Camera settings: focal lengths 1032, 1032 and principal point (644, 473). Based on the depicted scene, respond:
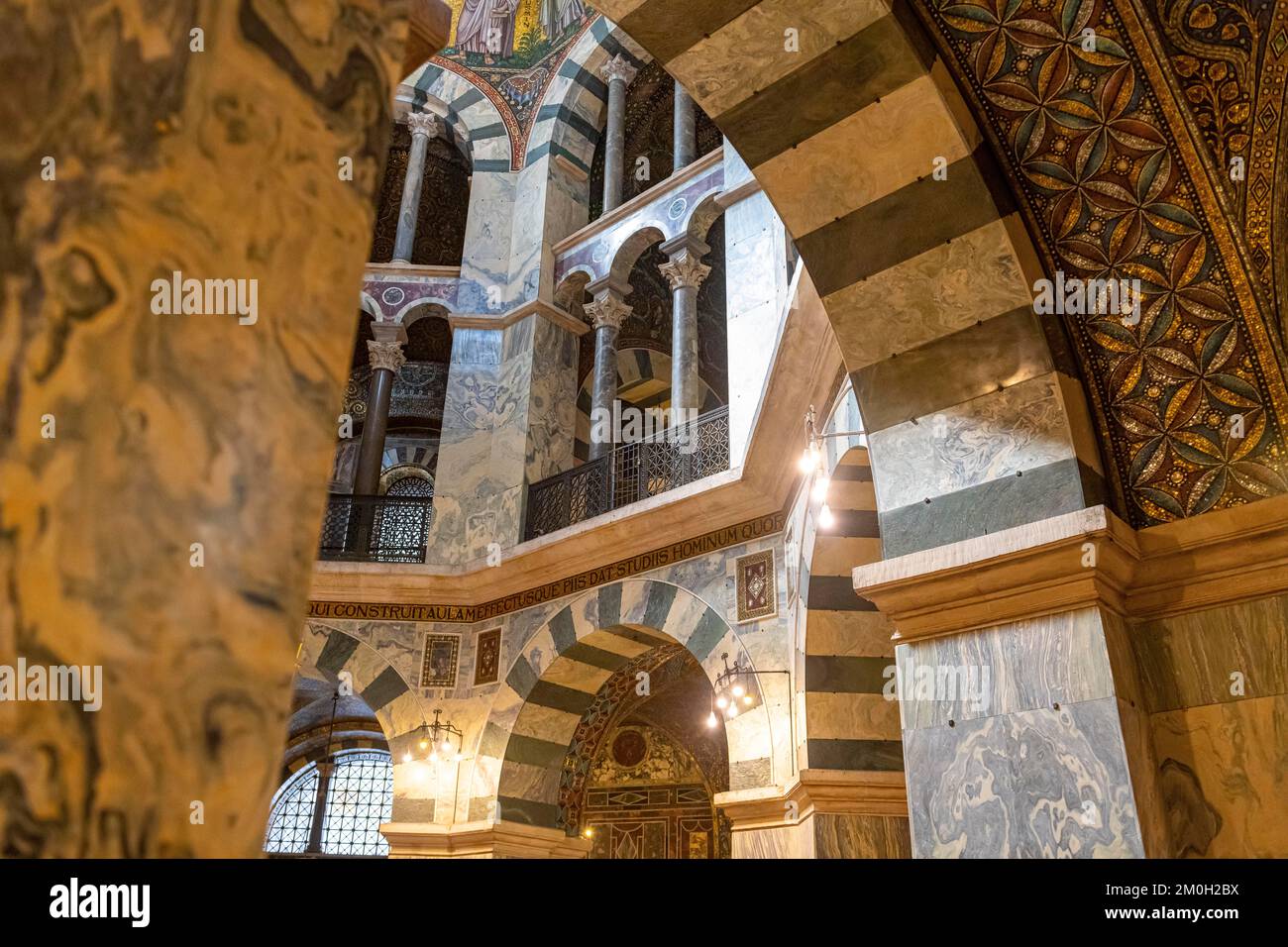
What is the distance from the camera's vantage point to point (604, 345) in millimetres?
10500

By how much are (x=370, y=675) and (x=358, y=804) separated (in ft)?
21.9

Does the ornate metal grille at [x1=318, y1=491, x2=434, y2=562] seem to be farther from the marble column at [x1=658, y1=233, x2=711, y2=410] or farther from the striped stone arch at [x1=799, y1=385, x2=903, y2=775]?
the striped stone arch at [x1=799, y1=385, x2=903, y2=775]

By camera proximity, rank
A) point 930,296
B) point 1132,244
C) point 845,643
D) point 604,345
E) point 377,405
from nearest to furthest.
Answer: point 1132,244
point 930,296
point 845,643
point 604,345
point 377,405

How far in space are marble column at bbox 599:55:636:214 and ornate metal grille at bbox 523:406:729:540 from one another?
3.05 meters

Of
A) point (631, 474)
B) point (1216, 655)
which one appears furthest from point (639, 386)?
point (1216, 655)

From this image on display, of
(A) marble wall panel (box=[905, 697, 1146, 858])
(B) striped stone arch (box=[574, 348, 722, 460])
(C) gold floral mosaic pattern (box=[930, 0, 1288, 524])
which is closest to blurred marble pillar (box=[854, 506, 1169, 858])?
(A) marble wall panel (box=[905, 697, 1146, 858])

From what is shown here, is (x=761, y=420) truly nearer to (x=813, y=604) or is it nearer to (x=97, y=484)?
(x=813, y=604)

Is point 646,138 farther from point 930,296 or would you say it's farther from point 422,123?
point 930,296

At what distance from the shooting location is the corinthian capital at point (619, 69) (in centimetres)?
1165

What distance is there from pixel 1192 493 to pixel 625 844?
969 centimetres

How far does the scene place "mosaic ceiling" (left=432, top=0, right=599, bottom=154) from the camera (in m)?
12.0

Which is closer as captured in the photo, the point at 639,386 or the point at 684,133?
the point at 684,133

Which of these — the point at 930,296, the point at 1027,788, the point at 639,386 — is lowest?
the point at 1027,788

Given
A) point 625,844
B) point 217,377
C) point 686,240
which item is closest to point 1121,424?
point 217,377
